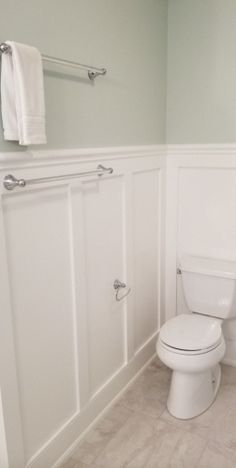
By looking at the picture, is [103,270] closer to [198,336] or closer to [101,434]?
[198,336]

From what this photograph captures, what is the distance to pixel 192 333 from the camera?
6.83 feet

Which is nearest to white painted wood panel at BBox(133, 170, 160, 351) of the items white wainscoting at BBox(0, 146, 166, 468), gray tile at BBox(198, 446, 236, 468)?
white wainscoting at BBox(0, 146, 166, 468)

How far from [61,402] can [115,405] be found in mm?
520

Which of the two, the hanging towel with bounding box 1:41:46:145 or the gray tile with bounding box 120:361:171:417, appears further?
→ the gray tile with bounding box 120:361:171:417

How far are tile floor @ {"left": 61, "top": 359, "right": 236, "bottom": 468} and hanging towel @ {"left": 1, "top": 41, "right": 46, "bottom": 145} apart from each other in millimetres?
1500

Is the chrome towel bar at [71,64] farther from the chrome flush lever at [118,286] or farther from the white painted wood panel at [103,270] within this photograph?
the chrome flush lever at [118,286]

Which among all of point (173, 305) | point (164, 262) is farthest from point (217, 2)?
point (173, 305)

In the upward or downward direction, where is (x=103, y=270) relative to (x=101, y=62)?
downward

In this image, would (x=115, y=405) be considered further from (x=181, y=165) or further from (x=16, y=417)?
(x=181, y=165)

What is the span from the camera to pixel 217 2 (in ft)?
7.16

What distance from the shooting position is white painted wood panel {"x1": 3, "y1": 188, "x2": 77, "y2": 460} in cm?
144

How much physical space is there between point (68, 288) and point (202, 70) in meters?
1.55

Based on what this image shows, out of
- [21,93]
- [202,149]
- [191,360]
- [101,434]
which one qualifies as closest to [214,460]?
[191,360]

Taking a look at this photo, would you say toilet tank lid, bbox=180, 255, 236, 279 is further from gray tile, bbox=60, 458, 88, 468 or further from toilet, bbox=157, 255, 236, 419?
gray tile, bbox=60, 458, 88, 468
